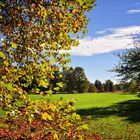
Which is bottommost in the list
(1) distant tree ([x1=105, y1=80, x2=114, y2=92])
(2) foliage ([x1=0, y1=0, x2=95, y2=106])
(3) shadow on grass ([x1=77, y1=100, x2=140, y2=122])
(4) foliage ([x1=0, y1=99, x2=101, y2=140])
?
(3) shadow on grass ([x1=77, y1=100, x2=140, y2=122])

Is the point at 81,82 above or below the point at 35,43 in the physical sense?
above

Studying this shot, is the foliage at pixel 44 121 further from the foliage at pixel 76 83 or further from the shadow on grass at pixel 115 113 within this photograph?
the foliage at pixel 76 83

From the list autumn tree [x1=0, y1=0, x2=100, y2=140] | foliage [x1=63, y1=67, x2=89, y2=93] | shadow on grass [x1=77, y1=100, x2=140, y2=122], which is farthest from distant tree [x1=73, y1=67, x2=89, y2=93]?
autumn tree [x1=0, y1=0, x2=100, y2=140]

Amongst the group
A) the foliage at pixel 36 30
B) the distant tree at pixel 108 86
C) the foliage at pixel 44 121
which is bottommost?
the foliage at pixel 44 121

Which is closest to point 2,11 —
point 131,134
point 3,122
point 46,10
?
point 46,10

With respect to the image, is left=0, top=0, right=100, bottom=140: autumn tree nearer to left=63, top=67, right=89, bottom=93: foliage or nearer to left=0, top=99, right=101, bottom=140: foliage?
left=0, top=99, right=101, bottom=140: foliage

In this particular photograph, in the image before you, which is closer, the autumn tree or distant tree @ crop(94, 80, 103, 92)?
the autumn tree

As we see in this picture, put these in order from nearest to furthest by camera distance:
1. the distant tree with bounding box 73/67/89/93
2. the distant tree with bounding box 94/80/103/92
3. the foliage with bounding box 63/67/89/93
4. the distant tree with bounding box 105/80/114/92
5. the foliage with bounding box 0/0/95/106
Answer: the foliage with bounding box 0/0/95/106, the foliage with bounding box 63/67/89/93, the distant tree with bounding box 73/67/89/93, the distant tree with bounding box 94/80/103/92, the distant tree with bounding box 105/80/114/92

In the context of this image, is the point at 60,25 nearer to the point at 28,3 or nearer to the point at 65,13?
the point at 65,13

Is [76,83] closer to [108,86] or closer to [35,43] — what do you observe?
[108,86]

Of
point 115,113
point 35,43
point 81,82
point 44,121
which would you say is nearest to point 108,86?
point 81,82

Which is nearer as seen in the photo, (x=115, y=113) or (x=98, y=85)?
(x=115, y=113)

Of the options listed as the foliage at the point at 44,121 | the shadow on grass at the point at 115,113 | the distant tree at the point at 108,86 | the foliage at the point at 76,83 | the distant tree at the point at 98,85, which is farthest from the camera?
the distant tree at the point at 108,86

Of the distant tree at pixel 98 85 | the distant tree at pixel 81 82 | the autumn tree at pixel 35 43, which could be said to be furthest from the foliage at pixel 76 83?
the autumn tree at pixel 35 43
